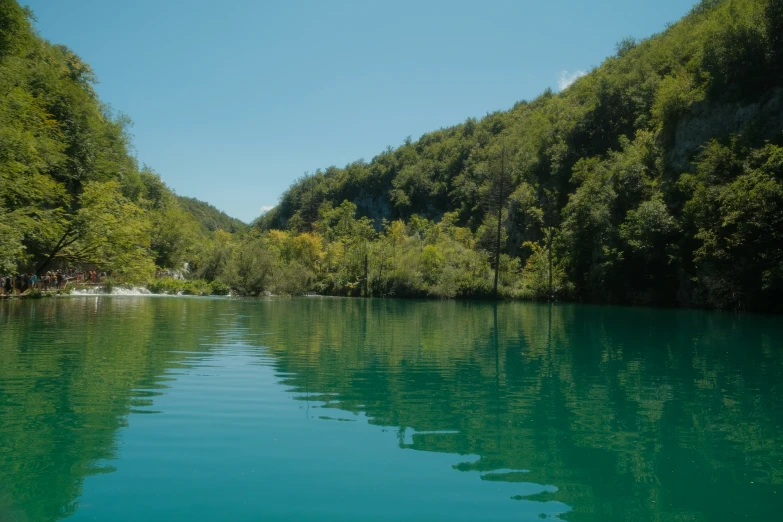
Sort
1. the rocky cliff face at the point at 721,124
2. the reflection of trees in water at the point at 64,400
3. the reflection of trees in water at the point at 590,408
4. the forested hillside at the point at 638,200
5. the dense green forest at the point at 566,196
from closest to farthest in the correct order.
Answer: the reflection of trees in water at the point at 64,400 < the reflection of trees in water at the point at 590,408 < the dense green forest at the point at 566,196 < the forested hillside at the point at 638,200 < the rocky cliff face at the point at 721,124

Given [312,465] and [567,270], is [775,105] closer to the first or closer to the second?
[567,270]

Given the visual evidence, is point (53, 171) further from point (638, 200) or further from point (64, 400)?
point (638, 200)

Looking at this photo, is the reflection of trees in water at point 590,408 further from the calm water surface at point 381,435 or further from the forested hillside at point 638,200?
the forested hillside at point 638,200

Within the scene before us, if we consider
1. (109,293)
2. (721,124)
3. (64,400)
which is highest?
(721,124)

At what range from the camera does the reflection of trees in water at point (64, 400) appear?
554cm

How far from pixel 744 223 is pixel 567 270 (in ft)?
75.9

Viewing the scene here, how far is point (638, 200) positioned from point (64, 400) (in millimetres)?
53746

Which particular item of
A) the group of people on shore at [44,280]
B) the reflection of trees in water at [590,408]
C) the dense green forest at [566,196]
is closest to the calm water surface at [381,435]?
the reflection of trees in water at [590,408]

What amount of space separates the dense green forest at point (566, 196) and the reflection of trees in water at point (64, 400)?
45.1 feet

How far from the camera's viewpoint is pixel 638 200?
174 ft

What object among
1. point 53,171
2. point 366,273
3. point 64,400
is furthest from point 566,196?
point 64,400

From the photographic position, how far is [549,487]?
586 cm

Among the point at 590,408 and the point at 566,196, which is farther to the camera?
the point at 566,196

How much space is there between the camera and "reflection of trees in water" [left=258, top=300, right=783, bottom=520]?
19.4 feet
